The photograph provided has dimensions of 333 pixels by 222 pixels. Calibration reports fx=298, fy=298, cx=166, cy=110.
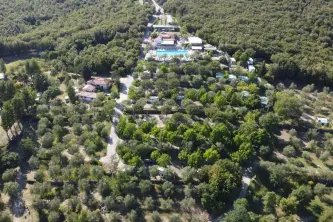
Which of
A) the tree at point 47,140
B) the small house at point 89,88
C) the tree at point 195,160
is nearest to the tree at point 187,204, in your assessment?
the tree at point 195,160

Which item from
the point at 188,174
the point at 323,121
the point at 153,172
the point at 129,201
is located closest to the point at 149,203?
the point at 129,201

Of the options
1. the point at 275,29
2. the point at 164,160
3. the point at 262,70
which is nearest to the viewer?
the point at 164,160

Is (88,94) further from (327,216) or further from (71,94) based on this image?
(327,216)

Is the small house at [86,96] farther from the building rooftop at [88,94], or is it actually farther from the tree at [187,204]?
the tree at [187,204]

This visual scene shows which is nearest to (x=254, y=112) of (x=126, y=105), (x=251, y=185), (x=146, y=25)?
(x=251, y=185)

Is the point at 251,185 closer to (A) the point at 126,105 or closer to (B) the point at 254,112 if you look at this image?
(B) the point at 254,112

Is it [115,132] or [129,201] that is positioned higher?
[115,132]

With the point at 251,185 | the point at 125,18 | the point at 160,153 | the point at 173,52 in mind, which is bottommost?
the point at 251,185
